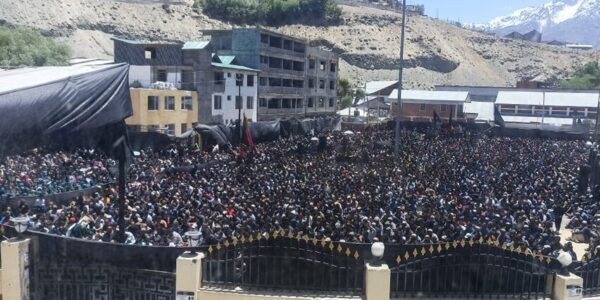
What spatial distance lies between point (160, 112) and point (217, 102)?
285 inches

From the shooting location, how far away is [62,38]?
7600cm

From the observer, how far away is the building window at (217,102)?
1610 inches

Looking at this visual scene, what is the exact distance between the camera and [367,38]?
108 metres

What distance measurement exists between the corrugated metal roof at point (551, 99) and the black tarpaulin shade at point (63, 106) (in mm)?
53435

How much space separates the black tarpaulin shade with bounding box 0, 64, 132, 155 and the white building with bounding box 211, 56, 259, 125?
1221 inches

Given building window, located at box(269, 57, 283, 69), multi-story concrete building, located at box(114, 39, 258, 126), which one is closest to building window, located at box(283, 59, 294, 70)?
building window, located at box(269, 57, 283, 69)

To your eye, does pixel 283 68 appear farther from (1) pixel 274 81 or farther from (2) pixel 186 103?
(2) pixel 186 103

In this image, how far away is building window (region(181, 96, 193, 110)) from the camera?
37.2m

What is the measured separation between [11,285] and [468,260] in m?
6.32

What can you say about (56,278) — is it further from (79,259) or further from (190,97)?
(190,97)

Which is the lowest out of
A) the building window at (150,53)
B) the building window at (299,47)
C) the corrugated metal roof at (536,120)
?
the corrugated metal roof at (536,120)

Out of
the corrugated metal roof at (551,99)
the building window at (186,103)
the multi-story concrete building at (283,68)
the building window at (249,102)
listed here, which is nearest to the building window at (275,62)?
the multi-story concrete building at (283,68)

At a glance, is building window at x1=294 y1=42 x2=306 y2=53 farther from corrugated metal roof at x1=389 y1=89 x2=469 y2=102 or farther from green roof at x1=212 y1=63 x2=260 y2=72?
corrugated metal roof at x1=389 y1=89 x2=469 y2=102

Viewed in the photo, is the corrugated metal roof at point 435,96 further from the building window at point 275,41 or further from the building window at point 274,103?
the building window at point 275,41
